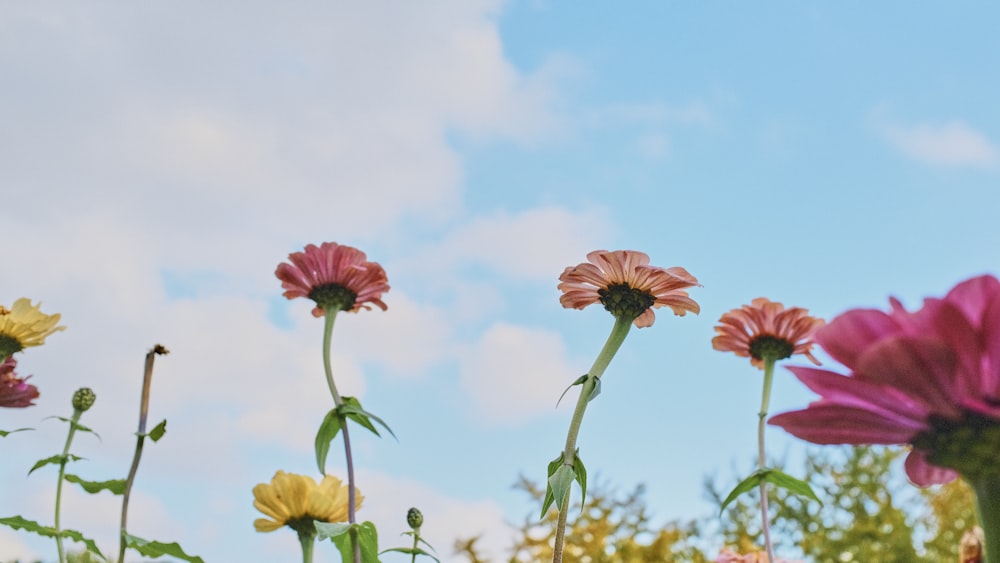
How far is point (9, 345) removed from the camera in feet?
6.52

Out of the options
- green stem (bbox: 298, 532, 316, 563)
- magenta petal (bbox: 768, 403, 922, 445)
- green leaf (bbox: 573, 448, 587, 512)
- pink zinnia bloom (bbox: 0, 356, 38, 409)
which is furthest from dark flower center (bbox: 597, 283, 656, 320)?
pink zinnia bloom (bbox: 0, 356, 38, 409)

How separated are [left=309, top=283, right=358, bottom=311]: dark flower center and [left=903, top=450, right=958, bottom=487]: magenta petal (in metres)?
1.47

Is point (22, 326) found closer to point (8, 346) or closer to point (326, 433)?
point (8, 346)

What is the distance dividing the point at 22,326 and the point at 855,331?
1911mm

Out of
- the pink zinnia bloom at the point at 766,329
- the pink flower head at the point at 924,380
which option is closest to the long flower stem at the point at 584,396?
the pink zinnia bloom at the point at 766,329

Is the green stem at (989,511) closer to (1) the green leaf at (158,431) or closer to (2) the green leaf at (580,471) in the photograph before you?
(2) the green leaf at (580,471)

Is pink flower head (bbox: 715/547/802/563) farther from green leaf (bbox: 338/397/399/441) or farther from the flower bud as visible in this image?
the flower bud

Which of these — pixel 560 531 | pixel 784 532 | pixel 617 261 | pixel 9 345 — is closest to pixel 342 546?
pixel 560 531

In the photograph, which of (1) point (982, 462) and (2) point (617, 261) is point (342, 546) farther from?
(1) point (982, 462)

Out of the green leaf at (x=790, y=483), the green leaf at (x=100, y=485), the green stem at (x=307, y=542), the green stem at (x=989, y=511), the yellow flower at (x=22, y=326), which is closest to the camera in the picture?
the green stem at (x=989, y=511)

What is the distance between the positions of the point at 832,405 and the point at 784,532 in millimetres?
4742

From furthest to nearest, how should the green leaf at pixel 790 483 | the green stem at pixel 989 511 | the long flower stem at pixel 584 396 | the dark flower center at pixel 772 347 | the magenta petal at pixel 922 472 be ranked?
1. the dark flower center at pixel 772 347
2. the green leaf at pixel 790 483
3. the long flower stem at pixel 584 396
4. the magenta petal at pixel 922 472
5. the green stem at pixel 989 511

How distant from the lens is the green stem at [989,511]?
0.58 m

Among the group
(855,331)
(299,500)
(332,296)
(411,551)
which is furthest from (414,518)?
(855,331)
